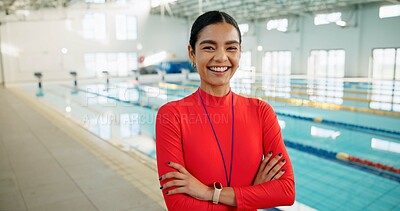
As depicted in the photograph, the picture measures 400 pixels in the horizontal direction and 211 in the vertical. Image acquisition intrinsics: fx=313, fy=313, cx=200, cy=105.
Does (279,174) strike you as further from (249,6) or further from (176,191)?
(249,6)

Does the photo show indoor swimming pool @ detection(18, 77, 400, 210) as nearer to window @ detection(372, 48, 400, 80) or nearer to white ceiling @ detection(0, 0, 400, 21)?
window @ detection(372, 48, 400, 80)

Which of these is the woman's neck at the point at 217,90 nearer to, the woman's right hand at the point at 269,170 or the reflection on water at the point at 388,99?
the woman's right hand at the point at 269,170

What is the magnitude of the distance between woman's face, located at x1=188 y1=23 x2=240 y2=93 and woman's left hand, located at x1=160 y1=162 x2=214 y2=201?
1.29 ft

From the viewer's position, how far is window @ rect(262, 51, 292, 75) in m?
20.5

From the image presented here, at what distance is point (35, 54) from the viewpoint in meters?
19.1

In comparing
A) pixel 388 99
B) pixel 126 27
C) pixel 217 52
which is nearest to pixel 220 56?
pixel 217 52

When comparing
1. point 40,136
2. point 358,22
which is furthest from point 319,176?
point 358,22

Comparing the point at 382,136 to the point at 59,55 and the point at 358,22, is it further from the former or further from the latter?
the point at 59,55

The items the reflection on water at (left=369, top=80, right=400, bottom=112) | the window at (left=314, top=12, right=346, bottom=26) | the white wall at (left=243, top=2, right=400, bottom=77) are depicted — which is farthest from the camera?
the window at (left=314, top=12, right=346, bottom=26)

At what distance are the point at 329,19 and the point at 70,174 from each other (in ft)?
53.5

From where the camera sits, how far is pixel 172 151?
1282 millimetres

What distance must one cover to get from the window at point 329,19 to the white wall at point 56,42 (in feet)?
38.1

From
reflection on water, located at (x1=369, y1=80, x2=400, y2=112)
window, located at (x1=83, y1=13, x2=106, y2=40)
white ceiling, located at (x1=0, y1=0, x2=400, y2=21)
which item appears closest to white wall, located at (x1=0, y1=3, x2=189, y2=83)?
window, located at (x1=83, y1=13, x2=106, y2=40)

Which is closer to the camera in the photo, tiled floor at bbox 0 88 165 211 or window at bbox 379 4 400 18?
tiled floor at bbox 0 88 165 211
